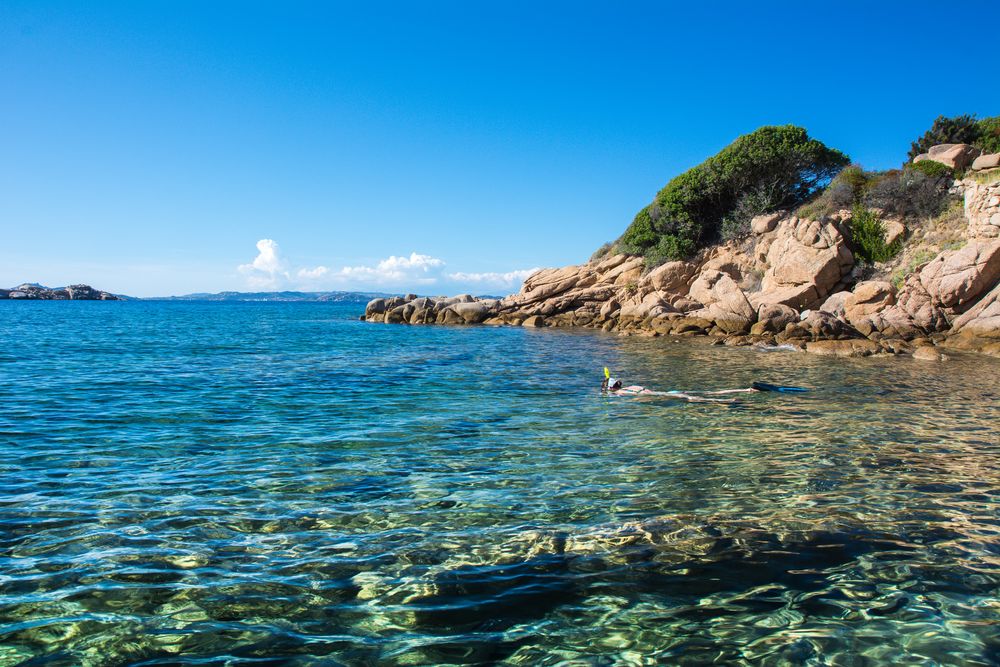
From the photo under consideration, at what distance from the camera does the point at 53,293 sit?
182500mm

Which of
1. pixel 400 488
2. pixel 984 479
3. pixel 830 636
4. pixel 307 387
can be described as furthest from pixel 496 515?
pixel 307 387

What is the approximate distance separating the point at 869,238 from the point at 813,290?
619cm

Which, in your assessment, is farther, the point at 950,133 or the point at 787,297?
the point at 950,133

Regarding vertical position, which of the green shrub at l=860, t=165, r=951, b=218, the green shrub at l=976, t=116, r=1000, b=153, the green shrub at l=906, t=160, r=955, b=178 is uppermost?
the green shrub at l=976, t=116, r=1000, b=153

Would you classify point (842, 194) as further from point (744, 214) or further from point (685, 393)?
point (685, 393)

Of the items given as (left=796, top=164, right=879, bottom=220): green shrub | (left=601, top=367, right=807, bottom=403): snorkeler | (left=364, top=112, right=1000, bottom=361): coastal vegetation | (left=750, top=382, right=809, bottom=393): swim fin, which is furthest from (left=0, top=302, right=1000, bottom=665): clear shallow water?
(left=796, top=164, right=879, bottom=220): green shrub

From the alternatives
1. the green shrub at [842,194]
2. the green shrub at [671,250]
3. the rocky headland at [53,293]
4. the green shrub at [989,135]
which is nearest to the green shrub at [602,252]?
the green shrub at [671,250]

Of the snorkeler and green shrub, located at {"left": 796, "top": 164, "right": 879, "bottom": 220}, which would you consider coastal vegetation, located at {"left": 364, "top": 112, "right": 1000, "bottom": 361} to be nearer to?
green shrub, located at {"left": 796, "top": 164, "right": 879, "bottom": 220}

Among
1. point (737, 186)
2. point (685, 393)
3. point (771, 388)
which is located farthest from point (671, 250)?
point (685, 393)

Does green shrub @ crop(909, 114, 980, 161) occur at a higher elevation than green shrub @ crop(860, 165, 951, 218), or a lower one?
higher

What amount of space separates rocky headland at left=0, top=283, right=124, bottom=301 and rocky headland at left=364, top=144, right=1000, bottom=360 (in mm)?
175314

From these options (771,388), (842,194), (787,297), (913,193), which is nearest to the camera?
(771,388)

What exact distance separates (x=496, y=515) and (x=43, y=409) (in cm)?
1173

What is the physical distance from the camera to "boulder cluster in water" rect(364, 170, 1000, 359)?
2739 cm
